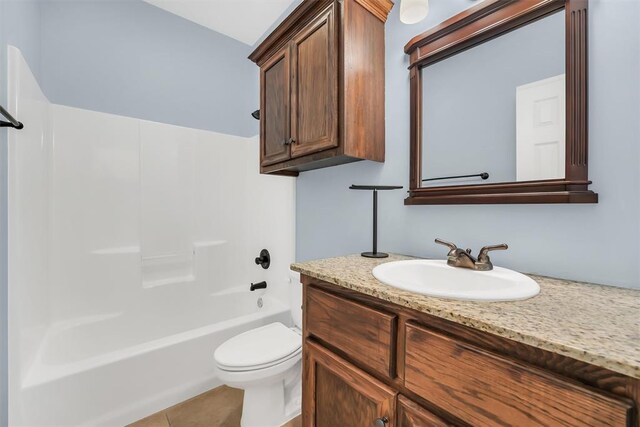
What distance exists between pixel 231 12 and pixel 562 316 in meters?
2.79

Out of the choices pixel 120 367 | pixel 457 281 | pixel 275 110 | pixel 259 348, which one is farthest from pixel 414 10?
pixel 120 367

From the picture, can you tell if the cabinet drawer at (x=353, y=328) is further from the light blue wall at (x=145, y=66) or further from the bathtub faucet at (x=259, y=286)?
the light blue wall at (x=145, y=66)

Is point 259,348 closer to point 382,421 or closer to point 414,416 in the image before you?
point 382,421

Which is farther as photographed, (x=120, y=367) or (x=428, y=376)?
(x=120, y=367)

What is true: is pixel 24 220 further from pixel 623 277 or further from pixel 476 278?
pixel 623 277

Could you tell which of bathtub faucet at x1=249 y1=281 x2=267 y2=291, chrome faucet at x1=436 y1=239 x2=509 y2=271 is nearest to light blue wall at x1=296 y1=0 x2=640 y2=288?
chrome faucet at x1=436 y1=239 x2=509 y2=271

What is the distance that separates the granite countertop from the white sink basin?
0.8 inches

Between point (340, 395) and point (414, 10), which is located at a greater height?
point (414, 10)

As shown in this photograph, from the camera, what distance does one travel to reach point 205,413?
1564mm

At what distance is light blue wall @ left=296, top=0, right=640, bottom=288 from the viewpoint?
0.74 m

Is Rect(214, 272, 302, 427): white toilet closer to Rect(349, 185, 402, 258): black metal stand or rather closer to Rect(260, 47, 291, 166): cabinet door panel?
Rect(349, 185, 402, 258): black metal stand

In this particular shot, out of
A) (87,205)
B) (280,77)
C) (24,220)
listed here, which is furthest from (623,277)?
(87,205)

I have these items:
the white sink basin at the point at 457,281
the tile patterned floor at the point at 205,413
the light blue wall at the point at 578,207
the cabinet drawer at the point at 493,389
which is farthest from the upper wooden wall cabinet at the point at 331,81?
the tile patterned floor at the point at 205,413

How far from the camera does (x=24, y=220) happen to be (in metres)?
1.33
